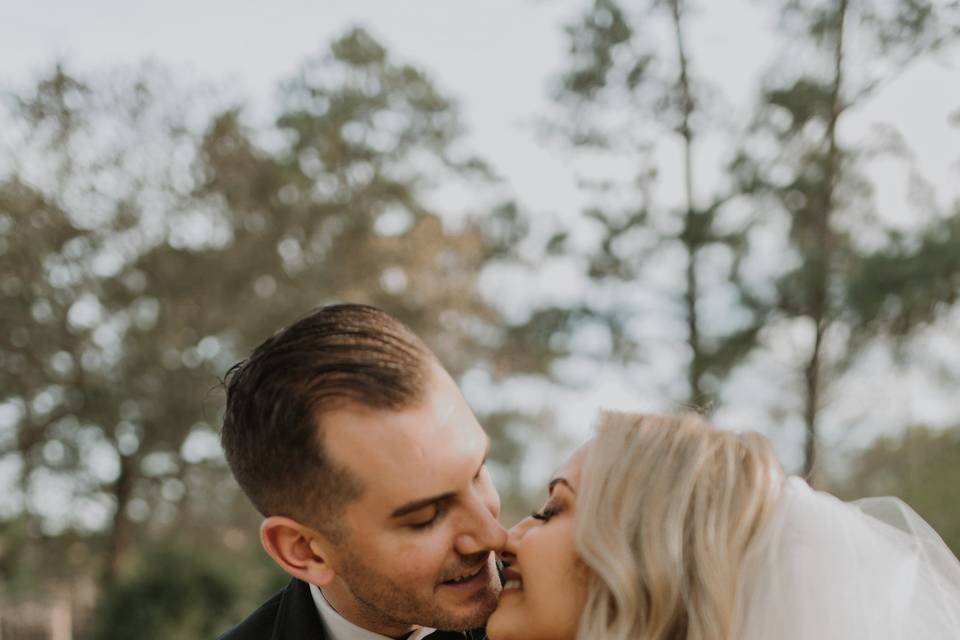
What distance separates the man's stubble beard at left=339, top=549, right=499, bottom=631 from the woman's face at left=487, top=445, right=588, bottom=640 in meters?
0.11

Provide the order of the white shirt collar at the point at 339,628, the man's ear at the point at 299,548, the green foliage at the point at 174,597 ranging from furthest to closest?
the green foliage at the point at 174,597
the white shirt collar at the point at 339,628
the man's ear at the point at 299,548

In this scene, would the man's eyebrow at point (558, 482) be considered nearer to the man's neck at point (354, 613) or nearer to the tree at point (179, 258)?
the man's neck at point (354, 613)

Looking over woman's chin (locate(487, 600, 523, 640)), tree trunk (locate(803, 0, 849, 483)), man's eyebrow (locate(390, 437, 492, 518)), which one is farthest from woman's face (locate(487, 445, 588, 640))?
tree trunk (locate(803, 0, 849, 483))

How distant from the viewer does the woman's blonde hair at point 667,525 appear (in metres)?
2.95

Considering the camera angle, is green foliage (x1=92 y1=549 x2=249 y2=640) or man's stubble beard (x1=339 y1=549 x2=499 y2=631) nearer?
man's stubble beard (x1=339 y1=549 x2=499 y2=631)

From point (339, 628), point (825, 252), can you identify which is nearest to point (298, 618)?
point (339, 628)

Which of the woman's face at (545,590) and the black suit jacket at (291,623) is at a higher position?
the woman's face at (545,590)

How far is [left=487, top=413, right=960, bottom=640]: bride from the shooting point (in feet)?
9.61

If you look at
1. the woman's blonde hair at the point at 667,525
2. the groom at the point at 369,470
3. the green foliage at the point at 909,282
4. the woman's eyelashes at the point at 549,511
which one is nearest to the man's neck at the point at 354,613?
the groom at the point at 369,470

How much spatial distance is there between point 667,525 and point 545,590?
41 cm

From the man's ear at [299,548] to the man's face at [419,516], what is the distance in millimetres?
88

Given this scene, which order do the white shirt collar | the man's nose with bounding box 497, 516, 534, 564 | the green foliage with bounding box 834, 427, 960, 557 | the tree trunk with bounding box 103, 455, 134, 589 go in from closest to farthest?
the man's nose with bounding box 497, 516, 534, 564, the white shirt collar, the green foliage with bounding box 834, 427, 960, 557, the tree trunk with bounding box 103, 455, 134, 589

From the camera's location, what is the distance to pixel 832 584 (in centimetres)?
297

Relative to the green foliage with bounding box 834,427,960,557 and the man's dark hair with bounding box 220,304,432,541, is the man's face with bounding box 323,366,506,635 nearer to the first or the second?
the man's dark hair with bounding box 220,304,432,541
